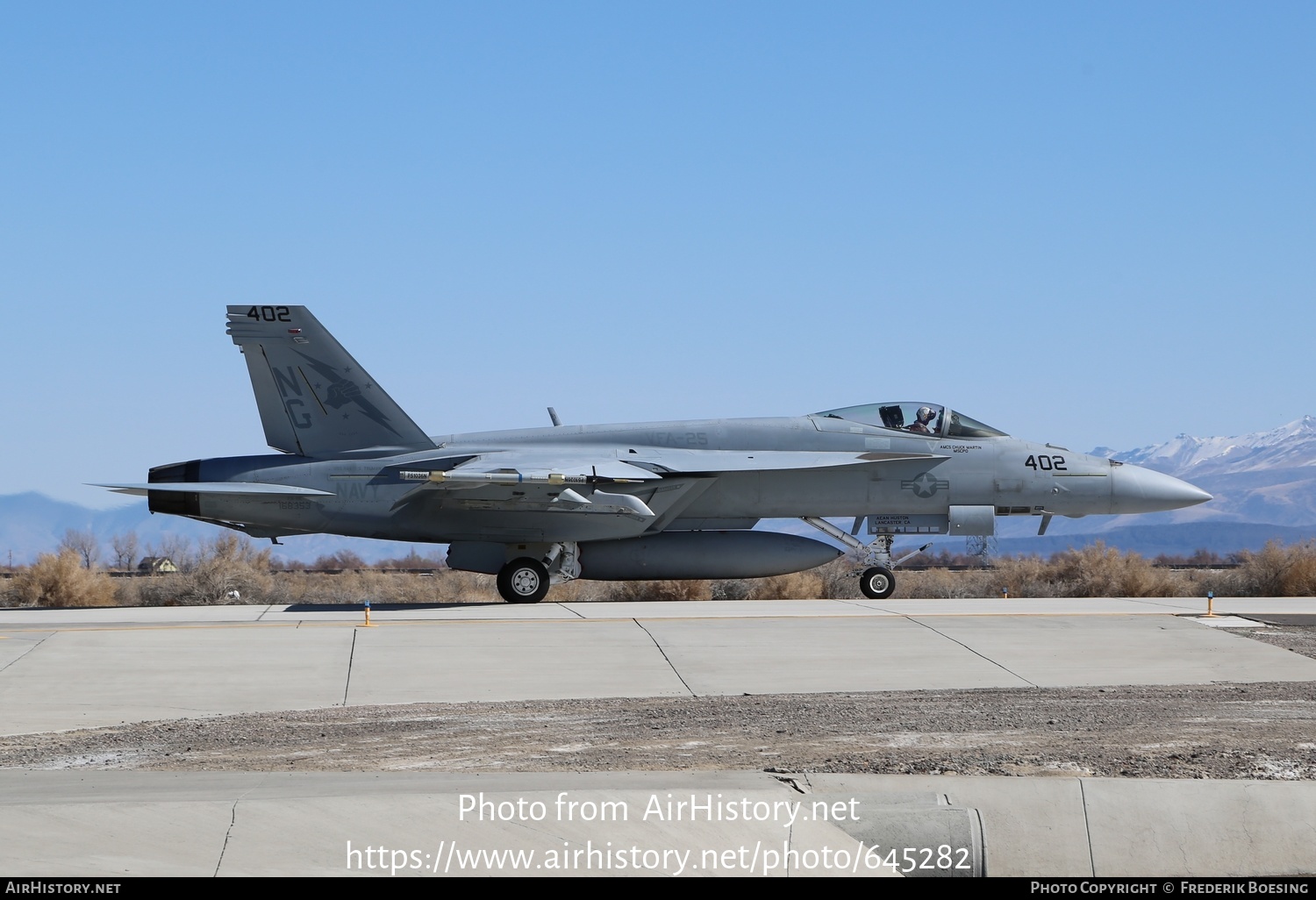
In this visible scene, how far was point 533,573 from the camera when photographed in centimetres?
2005

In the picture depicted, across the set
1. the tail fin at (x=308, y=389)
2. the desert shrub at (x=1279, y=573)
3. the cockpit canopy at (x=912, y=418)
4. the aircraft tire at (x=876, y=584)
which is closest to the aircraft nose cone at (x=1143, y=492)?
the cockpit canopy at (x=912, y=418)

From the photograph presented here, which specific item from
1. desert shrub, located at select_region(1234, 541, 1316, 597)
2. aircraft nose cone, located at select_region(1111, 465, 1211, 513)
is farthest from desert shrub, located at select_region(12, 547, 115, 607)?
desert shrub, located at select_region(1234, 541, 1316, 597)

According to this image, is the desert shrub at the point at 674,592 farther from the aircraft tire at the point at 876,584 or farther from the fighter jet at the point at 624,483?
the aircraft tire at the point at 876,584

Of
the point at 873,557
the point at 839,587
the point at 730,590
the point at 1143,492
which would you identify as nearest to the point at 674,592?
the point at 730,590

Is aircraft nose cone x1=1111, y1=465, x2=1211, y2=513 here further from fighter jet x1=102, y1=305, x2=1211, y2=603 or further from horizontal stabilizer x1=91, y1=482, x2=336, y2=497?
horizontal stabilizer x1=91, y1=482, x2=336, y2=497

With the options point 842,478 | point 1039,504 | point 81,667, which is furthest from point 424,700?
point 1039,504

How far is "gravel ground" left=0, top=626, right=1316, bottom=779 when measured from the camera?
8562 mm

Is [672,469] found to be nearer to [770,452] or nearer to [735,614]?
[770,452]

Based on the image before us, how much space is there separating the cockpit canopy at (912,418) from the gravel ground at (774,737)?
29.1 ft

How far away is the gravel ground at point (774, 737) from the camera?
8.56 m

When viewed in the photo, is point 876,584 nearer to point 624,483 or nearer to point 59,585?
point 624,483

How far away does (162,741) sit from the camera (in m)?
9.57

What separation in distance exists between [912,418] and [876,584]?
258cm

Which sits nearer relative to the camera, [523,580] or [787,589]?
[523,580]
